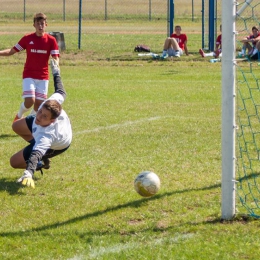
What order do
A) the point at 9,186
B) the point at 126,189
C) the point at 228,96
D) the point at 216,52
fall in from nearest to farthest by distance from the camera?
the point at 228,96
the point at 126,189
the point at 9,186
the point at 216,52

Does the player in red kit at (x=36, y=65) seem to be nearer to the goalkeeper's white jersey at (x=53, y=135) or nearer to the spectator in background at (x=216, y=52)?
the goalkeeper's white jersey at (x=53, y=135)

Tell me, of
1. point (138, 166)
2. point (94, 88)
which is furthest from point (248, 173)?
point (94, 88)

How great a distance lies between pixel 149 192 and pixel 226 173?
106 cm

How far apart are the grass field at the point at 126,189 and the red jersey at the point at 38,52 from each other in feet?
3.39

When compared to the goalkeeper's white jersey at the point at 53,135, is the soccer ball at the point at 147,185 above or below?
below

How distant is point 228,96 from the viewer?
5547mm

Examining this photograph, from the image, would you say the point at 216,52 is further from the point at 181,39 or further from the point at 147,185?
the point at 147,185

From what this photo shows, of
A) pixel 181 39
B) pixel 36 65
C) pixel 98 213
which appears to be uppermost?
pixel 181 39

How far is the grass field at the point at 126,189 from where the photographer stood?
525cm

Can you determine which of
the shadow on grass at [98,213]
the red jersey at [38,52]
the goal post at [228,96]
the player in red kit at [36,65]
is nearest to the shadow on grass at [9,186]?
the shadow on grass at [98,213]

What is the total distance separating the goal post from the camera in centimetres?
551

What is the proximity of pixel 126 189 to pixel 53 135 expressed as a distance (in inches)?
37.6

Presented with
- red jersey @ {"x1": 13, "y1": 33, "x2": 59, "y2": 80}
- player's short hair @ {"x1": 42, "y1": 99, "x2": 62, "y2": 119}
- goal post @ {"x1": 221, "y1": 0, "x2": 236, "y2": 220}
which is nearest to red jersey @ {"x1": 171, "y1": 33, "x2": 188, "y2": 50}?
red jersey @ {"x1": 13, "y1": 33, "x2": 59, "y2": 80}

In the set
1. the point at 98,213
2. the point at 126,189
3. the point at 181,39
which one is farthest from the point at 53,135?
the point at 181,39
